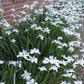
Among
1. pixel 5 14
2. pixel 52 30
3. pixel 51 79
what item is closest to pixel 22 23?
pixel 5 14

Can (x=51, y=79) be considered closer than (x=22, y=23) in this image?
Yes

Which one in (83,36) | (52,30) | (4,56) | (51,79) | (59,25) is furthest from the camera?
(83,36)

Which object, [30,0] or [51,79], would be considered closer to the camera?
[51,79]

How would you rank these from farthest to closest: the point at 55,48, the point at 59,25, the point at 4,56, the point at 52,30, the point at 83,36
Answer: the point at 83,36
the point at 59,25
the point at 52,30
the point at 55,48
the point at 4,56

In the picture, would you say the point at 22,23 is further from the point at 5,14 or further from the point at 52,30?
the point at 52,30

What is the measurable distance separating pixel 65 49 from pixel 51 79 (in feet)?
2.75

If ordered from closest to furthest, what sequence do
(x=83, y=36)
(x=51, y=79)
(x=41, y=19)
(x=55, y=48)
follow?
(x=51, y=79)
(x=55, y=48)
(x=41, y=19)
(x=83, y=36)

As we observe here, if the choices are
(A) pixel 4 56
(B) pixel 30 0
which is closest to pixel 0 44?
(A) pixel 4 56

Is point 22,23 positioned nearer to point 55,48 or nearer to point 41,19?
point 41,19

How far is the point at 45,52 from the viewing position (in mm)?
2422

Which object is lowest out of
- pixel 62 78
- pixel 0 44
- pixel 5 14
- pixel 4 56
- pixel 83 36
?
pixel 83 36

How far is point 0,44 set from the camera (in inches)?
86.7

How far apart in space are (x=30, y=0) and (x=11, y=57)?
2413 millimetres

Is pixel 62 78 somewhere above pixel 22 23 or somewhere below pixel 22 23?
below
